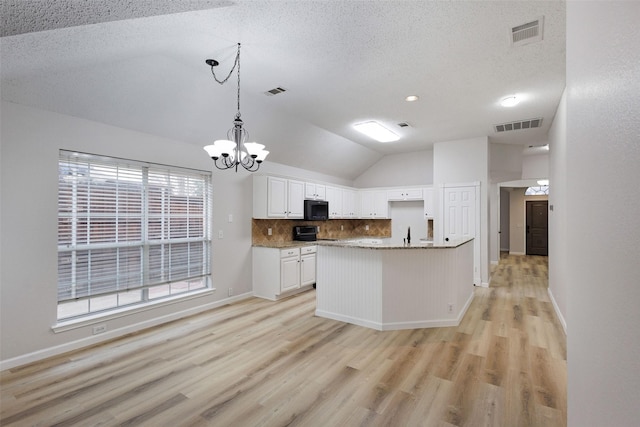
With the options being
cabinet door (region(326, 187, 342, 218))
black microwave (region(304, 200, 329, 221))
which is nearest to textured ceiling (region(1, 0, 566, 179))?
black microwave (region(304, 200, 329, 221))

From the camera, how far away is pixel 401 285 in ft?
12.4

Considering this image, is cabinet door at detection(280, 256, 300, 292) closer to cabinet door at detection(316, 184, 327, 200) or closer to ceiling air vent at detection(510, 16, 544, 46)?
cabinet door at detection(316, 184, 327, 200)

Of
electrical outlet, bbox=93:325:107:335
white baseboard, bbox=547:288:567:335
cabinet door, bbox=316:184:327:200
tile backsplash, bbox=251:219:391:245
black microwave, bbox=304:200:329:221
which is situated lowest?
white baseboard, bbox=547:288:567:335

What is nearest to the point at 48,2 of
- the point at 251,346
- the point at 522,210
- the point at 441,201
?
the point at 251,346

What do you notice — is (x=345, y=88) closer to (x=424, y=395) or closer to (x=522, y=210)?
(x=424, y=395)

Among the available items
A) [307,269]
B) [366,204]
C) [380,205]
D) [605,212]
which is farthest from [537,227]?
[605,212]

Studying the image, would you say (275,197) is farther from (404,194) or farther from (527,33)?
(527,33)

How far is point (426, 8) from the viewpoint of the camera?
2.27 m

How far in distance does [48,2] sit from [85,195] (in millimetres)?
2550

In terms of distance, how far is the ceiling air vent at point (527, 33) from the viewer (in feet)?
8.14

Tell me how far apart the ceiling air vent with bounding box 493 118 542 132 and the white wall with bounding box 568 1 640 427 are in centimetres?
429

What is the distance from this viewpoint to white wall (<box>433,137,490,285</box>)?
586cm

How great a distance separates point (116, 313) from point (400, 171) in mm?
6474

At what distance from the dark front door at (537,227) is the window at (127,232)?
1060 centimetres
